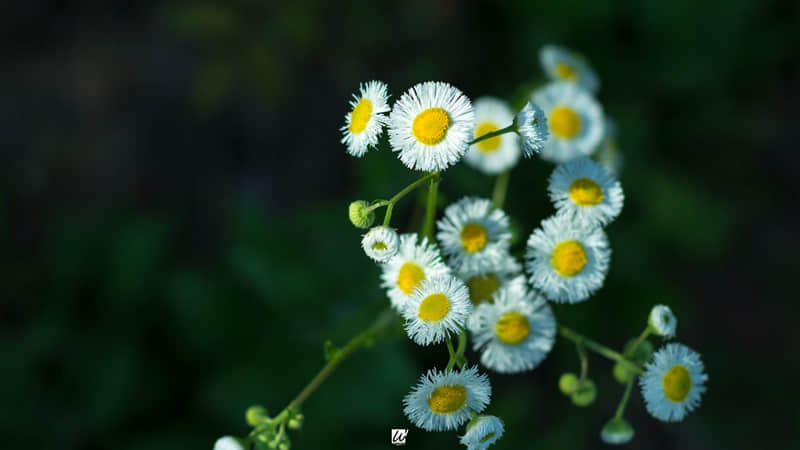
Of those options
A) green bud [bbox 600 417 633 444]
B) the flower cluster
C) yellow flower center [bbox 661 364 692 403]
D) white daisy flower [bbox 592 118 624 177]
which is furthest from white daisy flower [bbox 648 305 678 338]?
white daisy flower [bbox 592 118 624 177]

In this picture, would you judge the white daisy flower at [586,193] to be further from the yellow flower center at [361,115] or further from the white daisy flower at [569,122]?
the yellow flower center at [361,115]

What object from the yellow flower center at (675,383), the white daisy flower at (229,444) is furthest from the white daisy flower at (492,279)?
the white daisy flower at (229,444)

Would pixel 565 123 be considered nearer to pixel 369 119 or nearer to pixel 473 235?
pixel 473 235

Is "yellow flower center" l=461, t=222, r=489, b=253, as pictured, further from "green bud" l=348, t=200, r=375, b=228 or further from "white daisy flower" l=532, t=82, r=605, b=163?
"white daisy flower" l=532, t=82, r=605, b=163

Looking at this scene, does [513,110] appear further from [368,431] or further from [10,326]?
[10,326]

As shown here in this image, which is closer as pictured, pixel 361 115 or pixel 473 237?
pixel 361 115

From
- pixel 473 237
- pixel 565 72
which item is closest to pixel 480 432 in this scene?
pixel 473 237
